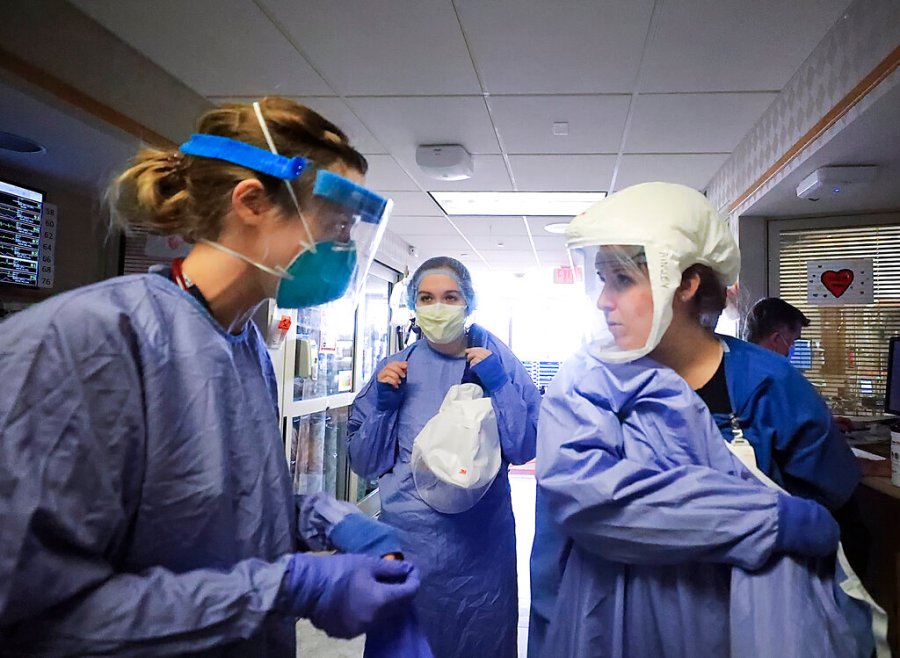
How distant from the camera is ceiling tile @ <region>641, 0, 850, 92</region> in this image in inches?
69.2

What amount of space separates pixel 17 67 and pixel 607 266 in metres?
1.81

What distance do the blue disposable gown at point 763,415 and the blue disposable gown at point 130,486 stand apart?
549 mm

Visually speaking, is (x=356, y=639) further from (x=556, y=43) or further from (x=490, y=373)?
(x=556, y=43)

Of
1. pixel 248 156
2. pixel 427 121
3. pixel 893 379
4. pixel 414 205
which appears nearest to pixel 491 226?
pixel 414 205

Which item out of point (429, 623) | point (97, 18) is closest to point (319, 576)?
point (429, 623)

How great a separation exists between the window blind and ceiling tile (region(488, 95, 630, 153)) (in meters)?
1.28

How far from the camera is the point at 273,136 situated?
0.86 metres

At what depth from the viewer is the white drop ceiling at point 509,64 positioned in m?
1.83

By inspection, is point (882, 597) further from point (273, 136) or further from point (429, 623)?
point (273, 136)

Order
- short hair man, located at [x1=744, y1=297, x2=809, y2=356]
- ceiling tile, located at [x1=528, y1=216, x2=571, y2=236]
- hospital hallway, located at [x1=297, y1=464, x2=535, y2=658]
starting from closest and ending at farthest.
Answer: hospital hallway, located at [x1=297, y1=464, x2=535, y2=658] → short hair man, located at [x1=744, y1=297, x2=809, y2=356] → ceiling tile, located at [x1=528, y1=216, x2=571, y2=236]

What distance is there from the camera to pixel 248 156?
83cm

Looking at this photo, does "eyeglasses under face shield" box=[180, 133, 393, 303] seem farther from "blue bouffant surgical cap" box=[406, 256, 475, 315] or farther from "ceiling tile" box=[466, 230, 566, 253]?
"ceiling tile" box=[466, 230, 566, 253]

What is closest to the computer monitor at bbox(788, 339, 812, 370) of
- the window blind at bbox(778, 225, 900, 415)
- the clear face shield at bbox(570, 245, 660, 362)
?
the window blind at bbox(778, 225, 900, 415)

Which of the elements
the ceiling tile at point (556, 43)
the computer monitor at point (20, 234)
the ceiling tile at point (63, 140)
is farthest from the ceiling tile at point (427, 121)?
the computer monitor at point (20, 234)
